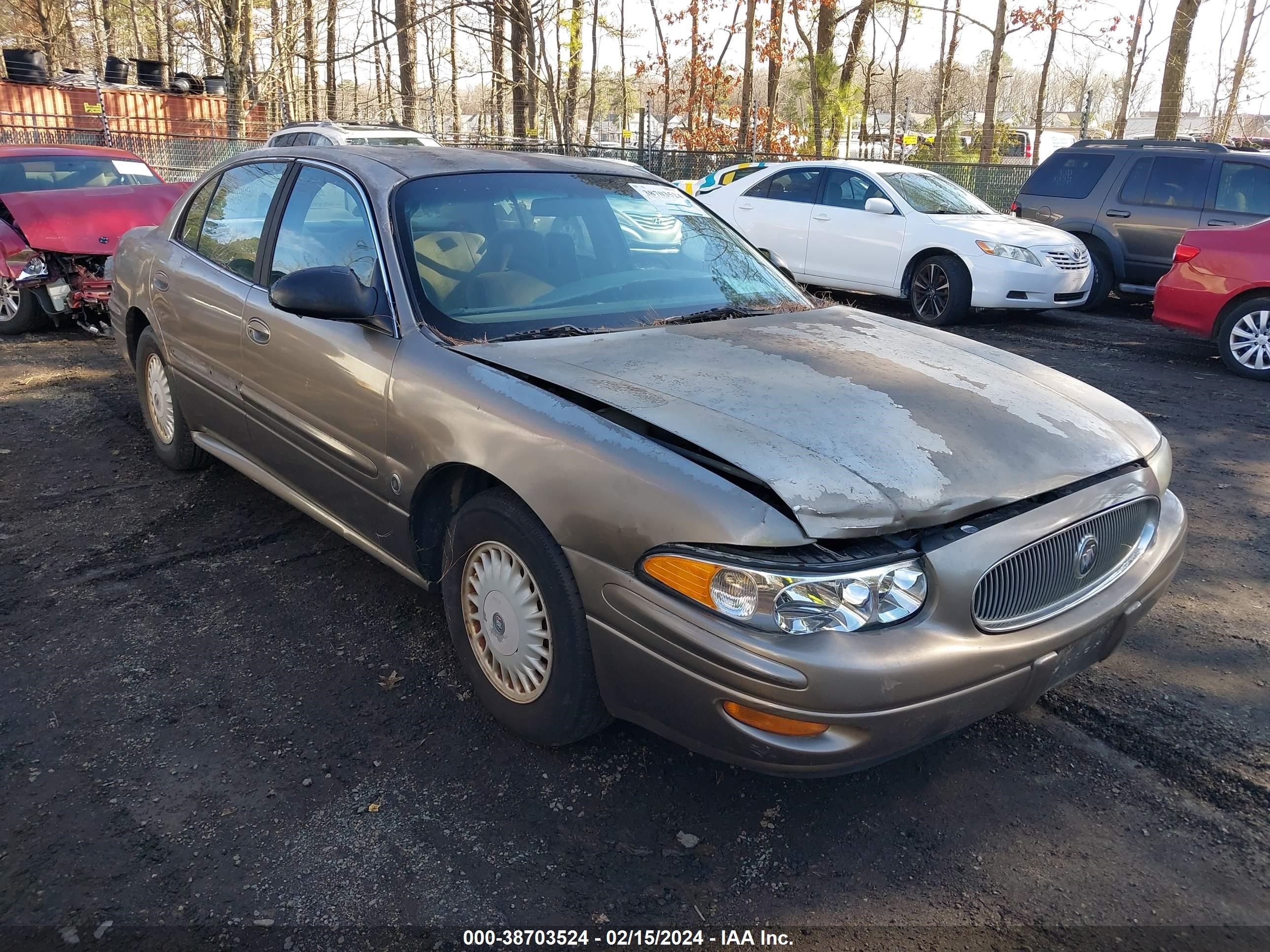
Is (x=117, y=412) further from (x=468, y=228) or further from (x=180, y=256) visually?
(x=468, y=228)

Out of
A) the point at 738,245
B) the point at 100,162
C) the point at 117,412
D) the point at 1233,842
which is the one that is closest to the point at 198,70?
the point at 100,162

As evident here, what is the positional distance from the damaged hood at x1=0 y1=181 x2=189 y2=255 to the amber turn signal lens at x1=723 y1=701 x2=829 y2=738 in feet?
25.3

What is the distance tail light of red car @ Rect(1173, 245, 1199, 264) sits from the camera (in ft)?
26.9

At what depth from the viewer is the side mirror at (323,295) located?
3.15 meters

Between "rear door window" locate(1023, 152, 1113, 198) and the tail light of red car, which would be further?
"rear door window" locate(1023, 152, 1113, 198)

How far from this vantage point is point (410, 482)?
3.15 meters

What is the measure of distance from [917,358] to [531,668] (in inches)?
63.1

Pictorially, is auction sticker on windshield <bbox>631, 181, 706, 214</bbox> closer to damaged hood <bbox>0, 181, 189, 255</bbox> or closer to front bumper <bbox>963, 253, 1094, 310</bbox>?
damaged hood <bbox>0, 181, 189, 255</bbox>

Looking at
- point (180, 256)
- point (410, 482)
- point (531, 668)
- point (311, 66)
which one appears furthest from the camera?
point (311, 66)

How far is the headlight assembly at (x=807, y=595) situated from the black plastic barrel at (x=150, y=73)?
27.7 m

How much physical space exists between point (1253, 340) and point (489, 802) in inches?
305

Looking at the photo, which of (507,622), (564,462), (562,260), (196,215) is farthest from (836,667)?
(196,215)

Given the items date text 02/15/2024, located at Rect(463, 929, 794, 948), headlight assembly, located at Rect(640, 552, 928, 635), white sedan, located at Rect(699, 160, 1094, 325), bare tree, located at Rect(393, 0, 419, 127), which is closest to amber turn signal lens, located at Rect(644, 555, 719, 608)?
headlight assembly, located at Rect(640, 552, 928, 635)

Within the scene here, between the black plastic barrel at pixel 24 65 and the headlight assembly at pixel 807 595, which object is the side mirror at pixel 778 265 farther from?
the black plastic barrel at pixel 24 65
